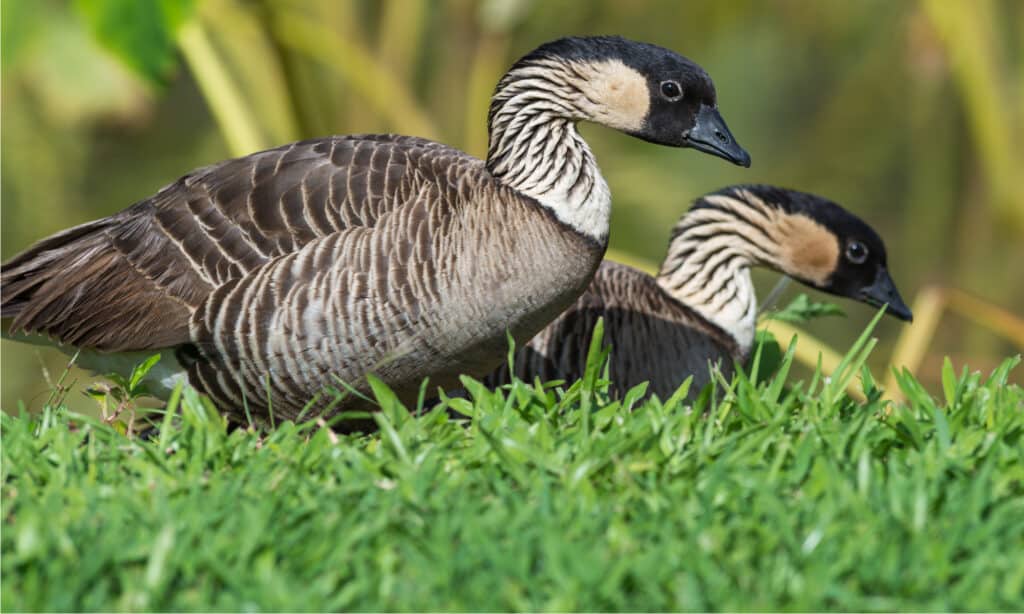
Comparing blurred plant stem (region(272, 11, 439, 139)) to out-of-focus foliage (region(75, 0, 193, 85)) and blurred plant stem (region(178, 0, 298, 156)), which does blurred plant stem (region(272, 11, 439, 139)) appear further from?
out-of-focus foliage (region(75, 0, 193, 85))

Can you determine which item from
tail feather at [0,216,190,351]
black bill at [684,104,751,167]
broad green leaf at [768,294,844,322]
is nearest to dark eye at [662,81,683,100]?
black bill at [684,104,751,167]

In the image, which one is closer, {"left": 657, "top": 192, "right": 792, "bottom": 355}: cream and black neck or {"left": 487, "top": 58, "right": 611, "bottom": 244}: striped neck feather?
{"left": 487, "top": 58, "right": 611, "bottom": 244}: striped neck feather

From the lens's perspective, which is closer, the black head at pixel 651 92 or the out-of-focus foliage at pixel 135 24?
the black head at pixel 651 92

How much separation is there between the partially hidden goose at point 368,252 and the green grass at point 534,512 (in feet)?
2.50

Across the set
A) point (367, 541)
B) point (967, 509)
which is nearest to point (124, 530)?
point (367, 541)

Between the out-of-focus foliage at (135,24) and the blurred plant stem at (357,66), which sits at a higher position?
the out-of-focus foliage at (135,24)

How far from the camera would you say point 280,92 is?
24.3 ft

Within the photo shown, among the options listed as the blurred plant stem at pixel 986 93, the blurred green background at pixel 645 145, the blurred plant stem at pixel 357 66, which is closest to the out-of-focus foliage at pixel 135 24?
the blurred green background at pixel 645 145

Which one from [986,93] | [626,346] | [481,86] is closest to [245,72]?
[481,86]

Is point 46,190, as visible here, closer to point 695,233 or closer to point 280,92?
point 280,92

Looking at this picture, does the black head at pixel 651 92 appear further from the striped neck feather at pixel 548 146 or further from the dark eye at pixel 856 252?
the dark eye at pixel 856 252

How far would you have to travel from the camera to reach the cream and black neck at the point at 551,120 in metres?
4.76

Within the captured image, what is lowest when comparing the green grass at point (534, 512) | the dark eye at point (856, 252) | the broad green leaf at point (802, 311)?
the broad green leaf at point (802, 311)

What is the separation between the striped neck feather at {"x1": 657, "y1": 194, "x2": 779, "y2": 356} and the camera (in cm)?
593
